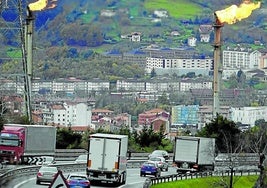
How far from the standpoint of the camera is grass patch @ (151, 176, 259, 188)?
176ft

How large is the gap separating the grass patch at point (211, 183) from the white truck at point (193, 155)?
2.60m

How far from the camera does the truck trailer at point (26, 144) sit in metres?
61.9

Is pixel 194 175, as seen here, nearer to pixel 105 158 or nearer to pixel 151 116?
pixel 105 158

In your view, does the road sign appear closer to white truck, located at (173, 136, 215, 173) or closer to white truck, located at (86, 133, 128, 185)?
white truck, located at (86, 133, 128, 185)

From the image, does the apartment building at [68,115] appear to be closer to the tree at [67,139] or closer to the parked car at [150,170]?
the tree at [67,139]

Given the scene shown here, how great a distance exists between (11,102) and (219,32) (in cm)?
2435

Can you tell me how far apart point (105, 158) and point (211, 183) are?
30.2 ft

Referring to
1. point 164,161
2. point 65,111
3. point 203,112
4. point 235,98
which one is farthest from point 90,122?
point 164,161

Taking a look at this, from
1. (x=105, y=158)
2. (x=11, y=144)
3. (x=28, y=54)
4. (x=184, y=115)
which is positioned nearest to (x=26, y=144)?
(x=11, y=144)

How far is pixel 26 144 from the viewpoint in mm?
63219

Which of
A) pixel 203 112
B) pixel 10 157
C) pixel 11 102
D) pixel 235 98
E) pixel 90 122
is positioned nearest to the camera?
pixel 10 157

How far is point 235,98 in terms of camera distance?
183750mm

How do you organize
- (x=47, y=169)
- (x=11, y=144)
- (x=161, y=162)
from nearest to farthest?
(x=47, y=169) < (x=11, y=144) < (x=161, y=162)

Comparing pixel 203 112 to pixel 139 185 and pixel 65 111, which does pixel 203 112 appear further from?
pixel 139 185
